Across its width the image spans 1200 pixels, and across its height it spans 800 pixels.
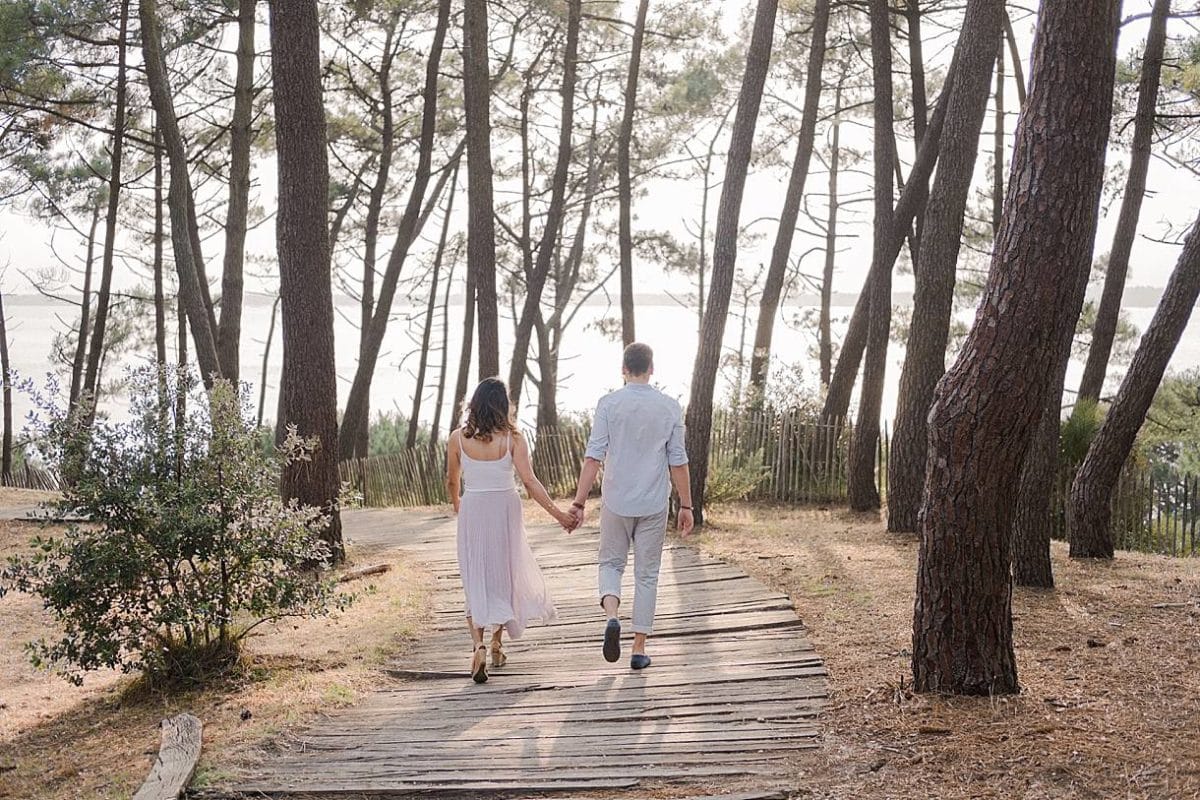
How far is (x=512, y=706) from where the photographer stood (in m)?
5.91

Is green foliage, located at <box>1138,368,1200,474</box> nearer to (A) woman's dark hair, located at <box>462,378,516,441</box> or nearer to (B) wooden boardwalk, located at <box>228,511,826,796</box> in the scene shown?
(B) wooden boardwalk, located at <box>228,511,826,796</box>

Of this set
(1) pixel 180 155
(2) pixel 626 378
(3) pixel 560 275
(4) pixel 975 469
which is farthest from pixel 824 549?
(3) pixel 560 275

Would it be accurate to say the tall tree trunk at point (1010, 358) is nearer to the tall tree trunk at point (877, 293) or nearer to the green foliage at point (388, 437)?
the tall tree trunk at point (877, 293)

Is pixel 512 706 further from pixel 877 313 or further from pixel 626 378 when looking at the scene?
pixel 877 313

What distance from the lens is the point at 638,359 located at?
6.44 metres

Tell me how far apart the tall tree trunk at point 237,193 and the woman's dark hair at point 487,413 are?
12434mm

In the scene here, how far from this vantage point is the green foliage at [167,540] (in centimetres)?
639

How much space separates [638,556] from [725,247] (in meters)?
5.94

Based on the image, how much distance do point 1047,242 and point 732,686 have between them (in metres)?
2.55

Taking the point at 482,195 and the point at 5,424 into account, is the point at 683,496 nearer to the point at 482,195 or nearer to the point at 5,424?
the point at 482,195

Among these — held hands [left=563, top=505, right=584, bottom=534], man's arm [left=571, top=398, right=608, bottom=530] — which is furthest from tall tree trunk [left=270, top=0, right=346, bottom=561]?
man's arm [left=571, top=398, right=608, bottom=530]

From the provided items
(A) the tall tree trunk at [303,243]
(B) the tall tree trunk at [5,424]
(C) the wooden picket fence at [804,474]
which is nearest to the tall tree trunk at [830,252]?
(C) the wooden picket fence at [804,474]

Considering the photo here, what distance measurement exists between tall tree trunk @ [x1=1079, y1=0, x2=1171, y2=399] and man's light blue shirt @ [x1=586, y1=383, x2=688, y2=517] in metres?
8.47

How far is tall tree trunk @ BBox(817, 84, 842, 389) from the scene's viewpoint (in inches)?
996
